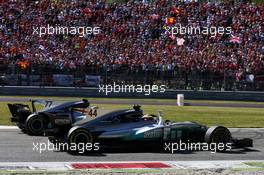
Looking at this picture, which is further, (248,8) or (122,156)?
(248,8)

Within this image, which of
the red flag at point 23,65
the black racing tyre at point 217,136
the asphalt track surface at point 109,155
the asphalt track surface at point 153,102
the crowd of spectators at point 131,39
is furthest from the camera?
the crowd of spectators at point 131,39

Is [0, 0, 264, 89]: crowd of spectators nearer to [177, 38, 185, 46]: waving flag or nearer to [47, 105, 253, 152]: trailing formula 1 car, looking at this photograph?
[177, 38, 185, 46]: waving flag

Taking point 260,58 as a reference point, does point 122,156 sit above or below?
below

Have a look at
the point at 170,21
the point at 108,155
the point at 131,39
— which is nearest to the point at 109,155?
the point at 108,155

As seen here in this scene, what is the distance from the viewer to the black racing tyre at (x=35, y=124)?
15.8 metres

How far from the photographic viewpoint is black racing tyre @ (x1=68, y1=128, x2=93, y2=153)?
12.7 metres

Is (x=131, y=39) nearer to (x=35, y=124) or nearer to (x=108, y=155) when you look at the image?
(x=35, y=124)

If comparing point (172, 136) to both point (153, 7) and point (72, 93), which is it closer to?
point (72, 93)

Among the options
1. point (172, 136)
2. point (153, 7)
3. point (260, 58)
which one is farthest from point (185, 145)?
point (153, 7)

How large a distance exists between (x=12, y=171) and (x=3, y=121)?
9.76 meters

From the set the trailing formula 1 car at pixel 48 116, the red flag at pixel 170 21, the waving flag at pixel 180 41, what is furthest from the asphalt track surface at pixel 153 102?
the trailing formula 1 car at pixel 48 116

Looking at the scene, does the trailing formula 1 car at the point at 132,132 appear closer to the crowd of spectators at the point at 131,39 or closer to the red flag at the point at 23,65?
the red flag at the point at 23,65

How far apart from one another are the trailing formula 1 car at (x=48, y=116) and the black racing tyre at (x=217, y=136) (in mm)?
3202

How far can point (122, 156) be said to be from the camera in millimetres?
12578
